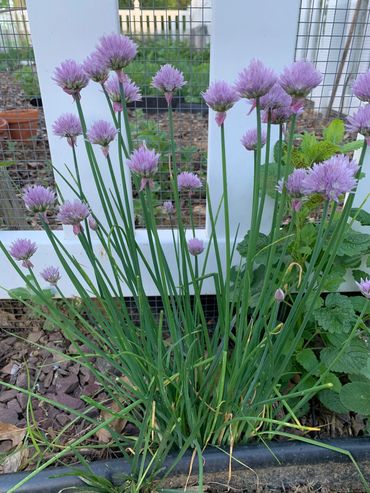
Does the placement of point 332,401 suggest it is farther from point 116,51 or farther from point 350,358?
point 116,51

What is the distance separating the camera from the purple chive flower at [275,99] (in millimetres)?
633

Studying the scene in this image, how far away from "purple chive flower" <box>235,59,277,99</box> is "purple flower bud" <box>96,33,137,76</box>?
176 mm

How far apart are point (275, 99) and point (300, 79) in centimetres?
5

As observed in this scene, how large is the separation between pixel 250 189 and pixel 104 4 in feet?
2.03

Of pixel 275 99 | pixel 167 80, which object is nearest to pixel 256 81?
pixel 275 99

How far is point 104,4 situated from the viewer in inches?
39.0

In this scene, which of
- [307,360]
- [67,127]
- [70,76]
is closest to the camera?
[70,76]

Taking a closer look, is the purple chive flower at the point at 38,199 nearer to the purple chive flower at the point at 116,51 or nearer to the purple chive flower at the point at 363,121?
the purple chive flower at the point at 116,51

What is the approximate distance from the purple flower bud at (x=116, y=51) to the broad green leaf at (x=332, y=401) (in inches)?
34.1

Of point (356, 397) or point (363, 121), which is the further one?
point (356, 397)

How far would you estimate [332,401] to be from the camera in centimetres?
101

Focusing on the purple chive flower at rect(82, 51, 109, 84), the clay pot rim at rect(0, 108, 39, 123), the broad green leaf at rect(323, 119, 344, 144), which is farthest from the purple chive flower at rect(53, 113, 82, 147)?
the clay pot rim at rect(0, 108, 39, 123)

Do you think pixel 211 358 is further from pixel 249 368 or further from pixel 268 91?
Result: pixel 268 91

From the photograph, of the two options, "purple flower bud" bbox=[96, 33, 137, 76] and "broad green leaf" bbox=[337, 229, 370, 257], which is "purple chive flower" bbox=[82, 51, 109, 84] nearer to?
"purple flower bud" bbox=[96, 33, 137, 76]
